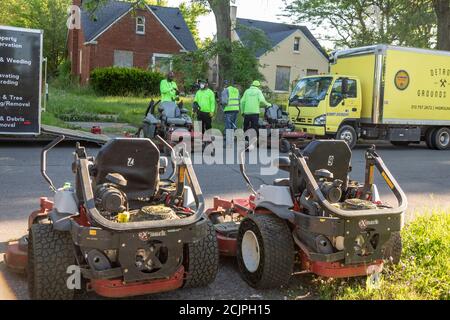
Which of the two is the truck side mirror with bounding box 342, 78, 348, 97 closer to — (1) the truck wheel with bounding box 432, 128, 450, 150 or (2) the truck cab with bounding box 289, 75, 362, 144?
(2) the truck cab with bounding box 289, 75, 362, 144

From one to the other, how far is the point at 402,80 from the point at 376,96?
120cm

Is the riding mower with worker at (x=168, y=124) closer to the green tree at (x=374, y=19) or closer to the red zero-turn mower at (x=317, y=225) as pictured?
the red zero-turn mower at (x=317, y=225)

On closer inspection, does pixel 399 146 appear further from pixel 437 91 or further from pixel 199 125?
pixel 199 125

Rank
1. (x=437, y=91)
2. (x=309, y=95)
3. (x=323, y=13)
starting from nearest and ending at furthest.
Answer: (x=309, y=95) → (x=437, y=91) → (x=323, y=13)

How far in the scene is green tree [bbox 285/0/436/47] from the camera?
25469mm

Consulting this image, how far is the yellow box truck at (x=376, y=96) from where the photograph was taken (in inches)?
657

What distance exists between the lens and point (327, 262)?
4.40 metres

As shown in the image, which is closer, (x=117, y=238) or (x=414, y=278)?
(x=117, y=238)

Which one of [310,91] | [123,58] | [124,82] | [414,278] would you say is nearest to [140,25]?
[123,58]

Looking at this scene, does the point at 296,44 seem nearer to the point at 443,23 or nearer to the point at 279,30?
the point at 279,30

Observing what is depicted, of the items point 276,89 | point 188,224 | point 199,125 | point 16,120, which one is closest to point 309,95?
point 199,125

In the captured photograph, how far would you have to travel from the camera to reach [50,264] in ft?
13.2

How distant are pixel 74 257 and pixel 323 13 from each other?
125 ft

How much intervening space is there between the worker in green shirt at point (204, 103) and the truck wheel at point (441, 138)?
8.26 meters
